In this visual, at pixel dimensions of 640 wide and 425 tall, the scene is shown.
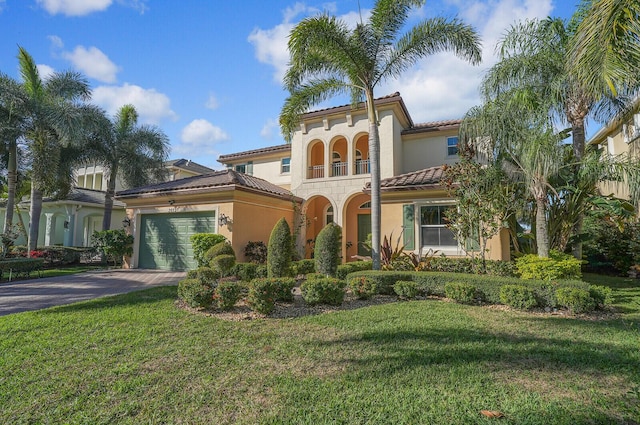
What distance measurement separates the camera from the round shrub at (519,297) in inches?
305

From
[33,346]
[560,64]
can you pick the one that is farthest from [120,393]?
[560,64]

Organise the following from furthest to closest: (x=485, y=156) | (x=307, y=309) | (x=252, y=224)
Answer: (x=252, y=224)
(x=485, y=156)
(x=307, y=309)

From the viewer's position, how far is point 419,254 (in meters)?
13.4

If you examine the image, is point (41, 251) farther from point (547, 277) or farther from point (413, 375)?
point (547, 277)

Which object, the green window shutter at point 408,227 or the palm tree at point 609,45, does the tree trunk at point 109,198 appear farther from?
the palm tree at point 609,45

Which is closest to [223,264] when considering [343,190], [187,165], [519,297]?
[343,190]

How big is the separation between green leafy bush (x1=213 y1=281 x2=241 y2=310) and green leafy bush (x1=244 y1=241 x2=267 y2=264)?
22.6 ft

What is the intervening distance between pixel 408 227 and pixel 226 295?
890cm

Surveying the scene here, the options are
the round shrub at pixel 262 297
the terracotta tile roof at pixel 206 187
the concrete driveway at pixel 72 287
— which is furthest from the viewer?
the terracotta tile roof at pixel 206 187

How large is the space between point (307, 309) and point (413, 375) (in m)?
3.93

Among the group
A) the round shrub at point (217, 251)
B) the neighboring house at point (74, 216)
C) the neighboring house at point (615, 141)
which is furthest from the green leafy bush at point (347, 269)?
the neighboring house at point (74, 216)

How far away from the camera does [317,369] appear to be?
14.4 feet

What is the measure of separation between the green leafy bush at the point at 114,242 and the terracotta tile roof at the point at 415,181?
12049mm

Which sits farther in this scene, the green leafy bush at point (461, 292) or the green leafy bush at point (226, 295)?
the green leafy bush at point (461, 292)
